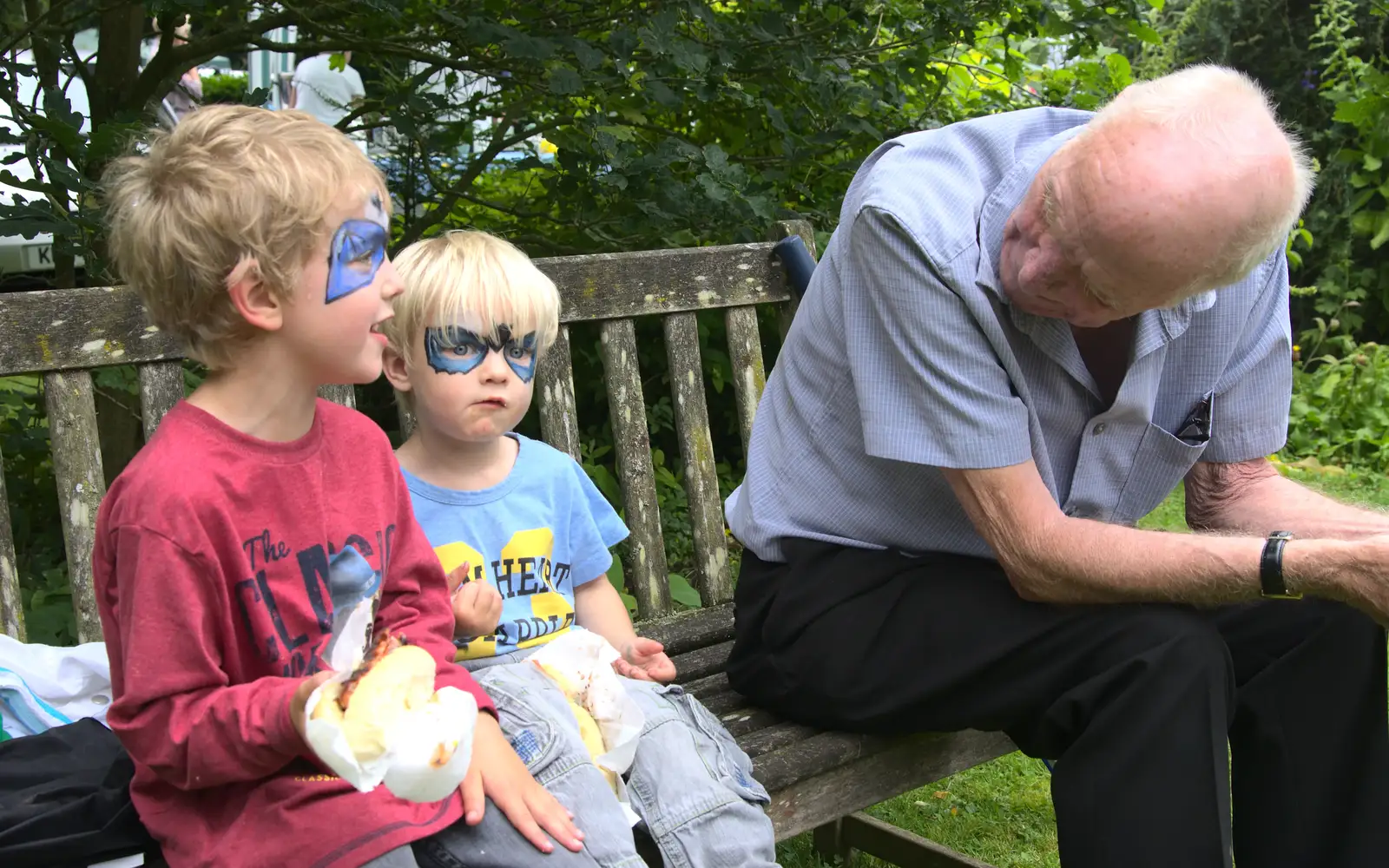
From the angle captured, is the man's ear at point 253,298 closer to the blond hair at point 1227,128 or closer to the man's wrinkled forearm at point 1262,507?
the blond hair at point 1227,128

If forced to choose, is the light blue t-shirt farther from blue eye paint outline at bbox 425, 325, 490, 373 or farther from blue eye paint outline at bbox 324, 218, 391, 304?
blue eye paint outline at bbox 324, 218, 391, 304

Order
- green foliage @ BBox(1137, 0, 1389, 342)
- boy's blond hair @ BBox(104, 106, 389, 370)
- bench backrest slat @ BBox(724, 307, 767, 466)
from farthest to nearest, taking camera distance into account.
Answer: green foliage @ BBox(1137, 0, 1389, 342)
bench backrest slat @ BBox(724, 307, 767, 466)
boy's blond hair @ BBox(104, 106, 389, 370)

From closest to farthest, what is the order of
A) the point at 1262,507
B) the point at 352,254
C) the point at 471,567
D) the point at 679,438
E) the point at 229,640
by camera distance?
the point at 229,640 → the point at 352,254 → the point at 471,567 → the point at 1262,507 → the point at 679,438

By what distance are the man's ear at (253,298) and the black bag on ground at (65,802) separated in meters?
0.59

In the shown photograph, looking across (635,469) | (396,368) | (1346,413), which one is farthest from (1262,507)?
(1346,413)

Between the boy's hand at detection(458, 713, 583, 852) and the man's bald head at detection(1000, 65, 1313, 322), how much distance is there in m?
1.07

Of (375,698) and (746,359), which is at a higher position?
(746,359)

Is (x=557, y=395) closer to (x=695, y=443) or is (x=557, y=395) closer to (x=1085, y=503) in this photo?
(x=695, y=443)

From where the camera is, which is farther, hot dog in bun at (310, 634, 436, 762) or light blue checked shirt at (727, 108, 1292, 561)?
light blue checked shirt at (727, 108, 1292, 561)

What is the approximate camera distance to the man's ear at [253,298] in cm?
158

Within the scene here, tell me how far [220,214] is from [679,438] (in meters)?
1.35

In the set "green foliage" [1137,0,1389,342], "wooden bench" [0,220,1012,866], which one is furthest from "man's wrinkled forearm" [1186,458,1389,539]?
"green foliage" [1137,0,1389,342]

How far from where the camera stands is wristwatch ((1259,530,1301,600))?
2006 millimetres

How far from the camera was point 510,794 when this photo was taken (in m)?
1.68
